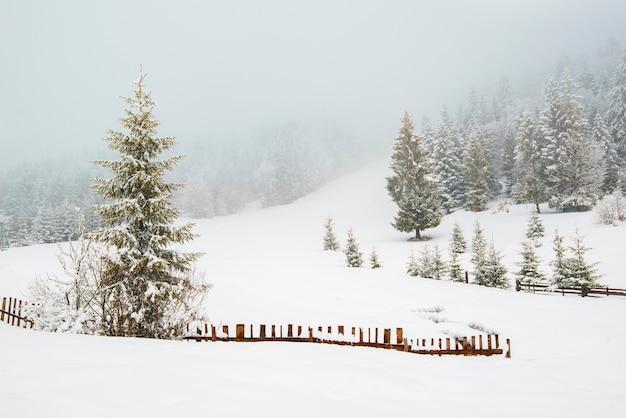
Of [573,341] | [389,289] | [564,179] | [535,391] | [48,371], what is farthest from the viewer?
[564,179]

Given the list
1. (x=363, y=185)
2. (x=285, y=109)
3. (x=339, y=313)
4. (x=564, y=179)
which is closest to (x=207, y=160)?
(x=363, y=185)

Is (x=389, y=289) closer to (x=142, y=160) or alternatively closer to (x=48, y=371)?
(x=142, y=160)

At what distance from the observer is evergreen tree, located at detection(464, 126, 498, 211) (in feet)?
150

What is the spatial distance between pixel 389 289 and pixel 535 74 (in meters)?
144

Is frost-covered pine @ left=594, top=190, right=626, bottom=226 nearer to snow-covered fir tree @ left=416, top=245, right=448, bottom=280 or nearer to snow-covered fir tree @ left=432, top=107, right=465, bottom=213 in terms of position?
snow-covered fir tree @ left=416, top=245, right=448, bottom=280

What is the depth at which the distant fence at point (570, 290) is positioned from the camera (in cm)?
1673

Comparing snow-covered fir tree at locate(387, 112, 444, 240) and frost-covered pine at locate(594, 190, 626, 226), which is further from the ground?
snow-covered fir tree at locate(387, 112, 444, 240)

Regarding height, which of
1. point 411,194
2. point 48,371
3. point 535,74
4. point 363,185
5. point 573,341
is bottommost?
point 573,341

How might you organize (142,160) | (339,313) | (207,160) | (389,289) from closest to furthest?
(142,160), (339,313), (389,289), (207,160)

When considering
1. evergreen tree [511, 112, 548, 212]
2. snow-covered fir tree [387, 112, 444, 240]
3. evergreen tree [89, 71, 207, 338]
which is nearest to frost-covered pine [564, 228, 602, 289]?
snow-covered fir tree [387, 112, 444, 240]

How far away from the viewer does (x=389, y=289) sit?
57.1ft

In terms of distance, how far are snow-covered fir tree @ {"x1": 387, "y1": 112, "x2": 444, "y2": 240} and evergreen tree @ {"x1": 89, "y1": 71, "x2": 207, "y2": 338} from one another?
3006cm

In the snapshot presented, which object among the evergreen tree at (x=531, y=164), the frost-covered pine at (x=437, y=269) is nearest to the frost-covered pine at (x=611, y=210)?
the evergreen tree at (x=531, y=164)

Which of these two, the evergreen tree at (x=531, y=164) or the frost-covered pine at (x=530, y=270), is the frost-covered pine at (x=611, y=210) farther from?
the frost-covered pine at (x=530, y=270)
